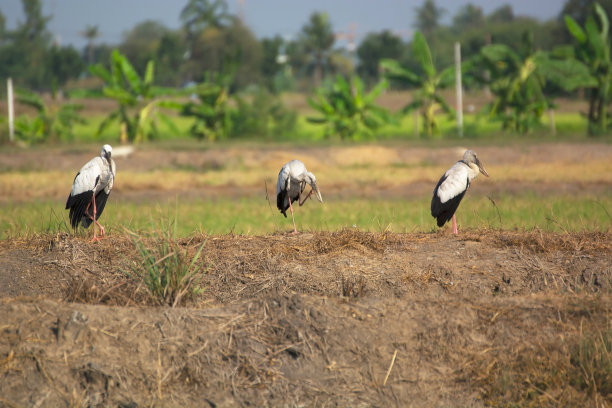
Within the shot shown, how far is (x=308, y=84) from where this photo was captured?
73.9 metres

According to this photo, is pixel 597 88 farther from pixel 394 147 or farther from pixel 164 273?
pixel 164 273

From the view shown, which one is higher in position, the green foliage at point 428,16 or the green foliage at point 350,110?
the green foliage at point 428,16

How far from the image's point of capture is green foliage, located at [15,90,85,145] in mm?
26750

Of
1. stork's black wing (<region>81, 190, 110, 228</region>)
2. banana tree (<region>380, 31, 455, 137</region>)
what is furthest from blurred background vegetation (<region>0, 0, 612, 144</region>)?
stork's black wing (<region>81, 190, 110, 228</region>)

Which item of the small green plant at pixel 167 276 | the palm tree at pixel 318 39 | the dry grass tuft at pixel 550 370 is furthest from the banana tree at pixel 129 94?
the palm tree at pixel 318 39

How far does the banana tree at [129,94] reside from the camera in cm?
2414

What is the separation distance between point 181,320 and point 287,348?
806mm

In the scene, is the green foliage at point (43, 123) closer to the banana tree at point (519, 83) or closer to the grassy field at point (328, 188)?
the grassy field at point (328, 188)

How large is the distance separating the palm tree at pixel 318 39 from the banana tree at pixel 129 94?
34553mm

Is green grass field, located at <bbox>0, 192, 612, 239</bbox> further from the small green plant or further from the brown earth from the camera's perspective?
the brown earth

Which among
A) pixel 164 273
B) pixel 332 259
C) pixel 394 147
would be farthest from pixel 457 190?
pixel 394 147

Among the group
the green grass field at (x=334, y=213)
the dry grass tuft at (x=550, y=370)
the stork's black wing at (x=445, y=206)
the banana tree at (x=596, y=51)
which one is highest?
the banana tree at (x=596, y=51)

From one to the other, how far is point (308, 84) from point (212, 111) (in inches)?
1856

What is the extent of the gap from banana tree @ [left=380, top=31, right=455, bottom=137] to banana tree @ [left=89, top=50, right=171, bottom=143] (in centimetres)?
905
